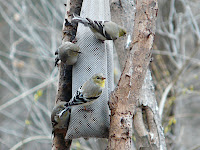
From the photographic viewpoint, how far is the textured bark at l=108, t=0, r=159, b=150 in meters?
3.36

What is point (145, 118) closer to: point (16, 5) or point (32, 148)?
point (16, 5)

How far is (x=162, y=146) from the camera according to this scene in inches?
175

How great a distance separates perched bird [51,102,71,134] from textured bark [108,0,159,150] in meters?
0.65

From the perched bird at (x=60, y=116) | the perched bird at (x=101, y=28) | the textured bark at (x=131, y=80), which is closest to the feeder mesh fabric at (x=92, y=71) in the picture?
the perched bird at (x=60, y=116)

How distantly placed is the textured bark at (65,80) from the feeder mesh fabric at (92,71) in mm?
165

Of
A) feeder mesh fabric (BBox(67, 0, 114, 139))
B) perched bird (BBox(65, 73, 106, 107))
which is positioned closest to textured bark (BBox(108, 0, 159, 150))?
perched bird (BBox(65, 73, 106, 107))

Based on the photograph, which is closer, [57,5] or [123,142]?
[123,142]

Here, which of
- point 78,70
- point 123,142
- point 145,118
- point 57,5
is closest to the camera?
point 123,142

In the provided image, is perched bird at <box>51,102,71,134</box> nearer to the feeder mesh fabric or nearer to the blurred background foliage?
the feeder mesh fabric

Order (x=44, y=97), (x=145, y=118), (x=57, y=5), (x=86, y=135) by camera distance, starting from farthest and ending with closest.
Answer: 1. (x=44, y=97)
2. (x=57, y=5)
3. (x=145, y=118)
4. (x=86, y=135)

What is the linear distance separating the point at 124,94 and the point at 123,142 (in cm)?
51

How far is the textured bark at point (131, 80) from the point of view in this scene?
3359 mm

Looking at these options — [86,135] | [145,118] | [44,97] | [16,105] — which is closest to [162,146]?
[145,118]

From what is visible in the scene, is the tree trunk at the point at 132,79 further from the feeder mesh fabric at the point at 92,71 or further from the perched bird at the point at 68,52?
the perched bird at the point at 68,52
